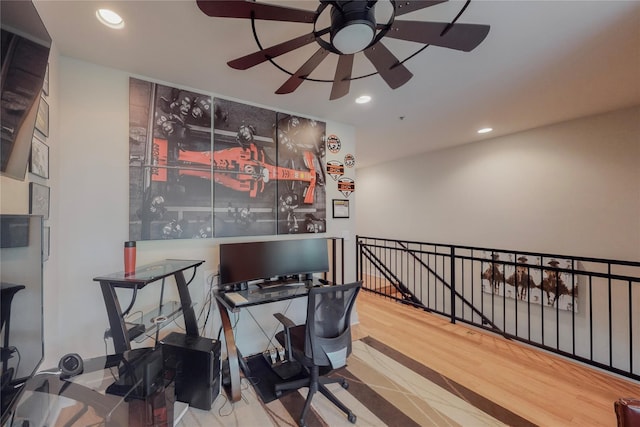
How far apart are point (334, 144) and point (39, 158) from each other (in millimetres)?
2596

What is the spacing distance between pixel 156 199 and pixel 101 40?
45.1 inches

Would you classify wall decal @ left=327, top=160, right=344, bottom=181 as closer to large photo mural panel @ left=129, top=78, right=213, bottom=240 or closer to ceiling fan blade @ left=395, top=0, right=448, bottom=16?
large photo mural panel @ left=129, top=78, right=213, bottom=240

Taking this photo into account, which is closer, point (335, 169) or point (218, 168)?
point (218, 168)

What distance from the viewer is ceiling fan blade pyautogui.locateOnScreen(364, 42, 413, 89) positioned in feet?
4.41

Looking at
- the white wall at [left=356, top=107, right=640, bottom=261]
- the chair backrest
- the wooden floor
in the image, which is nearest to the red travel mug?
the chair backrest

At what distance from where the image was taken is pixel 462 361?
8.03 feet

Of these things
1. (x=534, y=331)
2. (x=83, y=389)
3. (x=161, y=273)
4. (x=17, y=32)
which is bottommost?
(x=534, y=331)

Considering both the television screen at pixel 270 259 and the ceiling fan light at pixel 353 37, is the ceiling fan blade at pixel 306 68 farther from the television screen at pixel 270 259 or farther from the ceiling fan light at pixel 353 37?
the television screen at pixel 270 259

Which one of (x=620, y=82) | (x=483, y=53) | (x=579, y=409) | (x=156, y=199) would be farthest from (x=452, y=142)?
(x=156, y=199)

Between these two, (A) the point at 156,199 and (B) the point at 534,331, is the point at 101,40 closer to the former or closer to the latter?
(A) the point at 156,199

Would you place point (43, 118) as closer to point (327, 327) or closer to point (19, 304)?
point (19, 304)

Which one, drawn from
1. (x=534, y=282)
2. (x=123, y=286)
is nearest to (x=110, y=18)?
(x=123, y=286)

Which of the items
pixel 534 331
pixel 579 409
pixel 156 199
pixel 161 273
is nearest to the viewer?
pixel 161 273

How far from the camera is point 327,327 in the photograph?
1.76m
